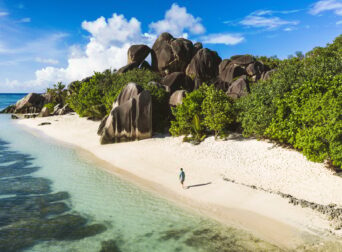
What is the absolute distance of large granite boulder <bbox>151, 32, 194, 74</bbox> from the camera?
50.2m

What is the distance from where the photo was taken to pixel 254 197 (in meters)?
13.6

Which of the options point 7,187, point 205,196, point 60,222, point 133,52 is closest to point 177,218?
point 205,196

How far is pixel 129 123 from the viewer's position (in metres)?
26.4

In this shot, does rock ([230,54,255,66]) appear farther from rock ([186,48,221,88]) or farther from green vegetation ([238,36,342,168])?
green vegetation ([238,36,342,168])

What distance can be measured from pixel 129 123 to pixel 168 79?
50.4ft

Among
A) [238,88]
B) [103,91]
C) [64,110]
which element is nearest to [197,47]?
[103,91]

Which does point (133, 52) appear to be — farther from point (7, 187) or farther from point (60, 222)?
point (60, 222)

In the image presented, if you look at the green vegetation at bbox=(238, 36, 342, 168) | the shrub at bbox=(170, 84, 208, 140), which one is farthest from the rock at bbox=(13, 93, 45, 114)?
the green vegetation at bbox=(238, 36, 342, 168)

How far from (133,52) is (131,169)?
39.2m

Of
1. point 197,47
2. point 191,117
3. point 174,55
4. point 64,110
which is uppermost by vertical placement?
point 197,47

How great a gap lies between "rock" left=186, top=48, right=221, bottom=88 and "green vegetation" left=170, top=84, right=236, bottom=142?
70.9 feet

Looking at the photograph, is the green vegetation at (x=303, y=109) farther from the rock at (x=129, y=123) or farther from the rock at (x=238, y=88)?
the rock at (x=129, y=123)

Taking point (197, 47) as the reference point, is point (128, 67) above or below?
below

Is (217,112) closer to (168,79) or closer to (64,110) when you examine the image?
(168,79)
